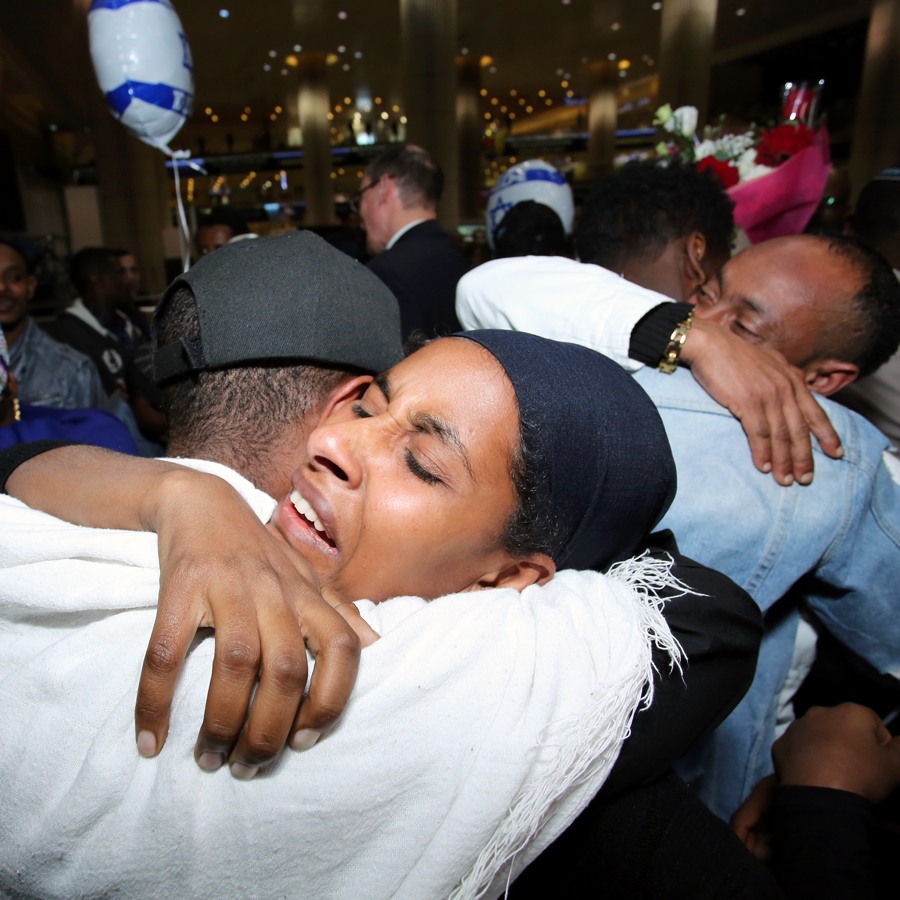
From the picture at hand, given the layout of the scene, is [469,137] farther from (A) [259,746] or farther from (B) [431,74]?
(A) [259,746]

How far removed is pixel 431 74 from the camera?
11.2 m

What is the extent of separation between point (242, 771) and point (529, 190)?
400 cm

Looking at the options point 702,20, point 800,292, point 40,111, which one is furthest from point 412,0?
point 800,292

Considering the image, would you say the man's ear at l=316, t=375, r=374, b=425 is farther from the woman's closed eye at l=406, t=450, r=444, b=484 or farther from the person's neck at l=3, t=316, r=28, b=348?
the person's neck at l=3, t=316, r=28, b=348

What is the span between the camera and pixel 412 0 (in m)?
10.9

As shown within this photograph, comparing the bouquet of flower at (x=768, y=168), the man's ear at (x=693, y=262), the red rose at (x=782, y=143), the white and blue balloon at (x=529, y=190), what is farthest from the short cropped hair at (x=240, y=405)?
the white and blue balloon at (x=529, y=190)

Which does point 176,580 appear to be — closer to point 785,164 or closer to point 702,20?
point 785,164

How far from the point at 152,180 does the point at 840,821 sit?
47.6 ft

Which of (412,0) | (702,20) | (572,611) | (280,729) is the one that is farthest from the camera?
(702,20)

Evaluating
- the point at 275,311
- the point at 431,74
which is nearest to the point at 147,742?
the point at 275,311

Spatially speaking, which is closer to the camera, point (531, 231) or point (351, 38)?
point (531, 231)

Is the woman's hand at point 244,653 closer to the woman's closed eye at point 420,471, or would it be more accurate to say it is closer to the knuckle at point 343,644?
the knuckle at point 343,644

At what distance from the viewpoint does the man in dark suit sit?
2.95 meters

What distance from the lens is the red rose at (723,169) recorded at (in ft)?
7.90
